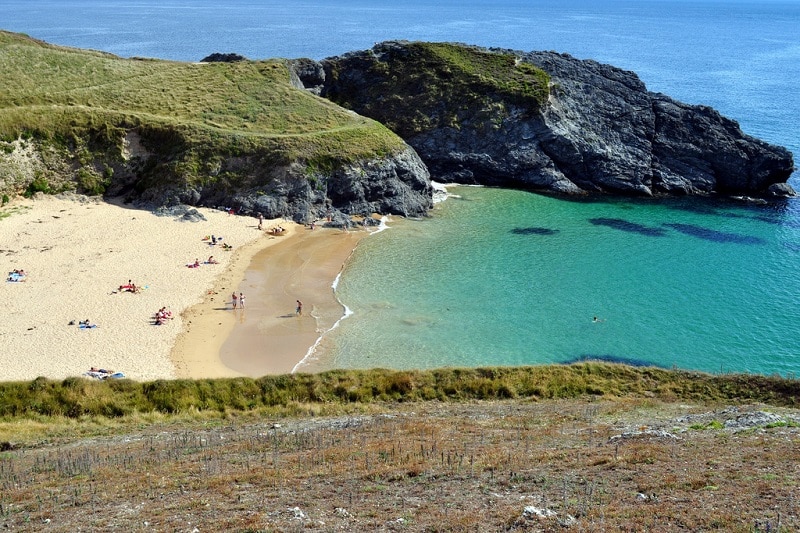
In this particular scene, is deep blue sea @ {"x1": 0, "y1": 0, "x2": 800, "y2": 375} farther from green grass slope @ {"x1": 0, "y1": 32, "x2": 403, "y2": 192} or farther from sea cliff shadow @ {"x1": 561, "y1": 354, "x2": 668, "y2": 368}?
green grass slope @ {"x1": 0, "y1": 32, "x2": 403, "y2": 192}

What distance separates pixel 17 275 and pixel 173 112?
29.3 m

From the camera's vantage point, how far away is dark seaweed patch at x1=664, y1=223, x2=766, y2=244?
201 ft

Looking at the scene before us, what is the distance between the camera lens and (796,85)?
13250 centimetres

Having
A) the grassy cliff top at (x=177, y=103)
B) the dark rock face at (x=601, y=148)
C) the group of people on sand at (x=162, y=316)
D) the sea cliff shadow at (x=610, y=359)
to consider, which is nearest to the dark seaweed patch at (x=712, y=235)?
the dark rock face at (x=601, y=148)

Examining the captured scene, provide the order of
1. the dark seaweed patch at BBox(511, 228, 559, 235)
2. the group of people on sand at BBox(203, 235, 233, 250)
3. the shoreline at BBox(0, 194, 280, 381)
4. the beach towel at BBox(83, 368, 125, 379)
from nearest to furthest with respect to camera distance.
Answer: the beach towel at BBox(83, 368, 125, 379) → the shoreline at BBox(0, 194, 280, 381) → the group of people on sand at BBox(203, 235, 233, 250) → the dark seaweed patch at BBox(511, 228, 559, 235)

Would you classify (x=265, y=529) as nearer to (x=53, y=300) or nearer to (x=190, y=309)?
(x=190, y=309)

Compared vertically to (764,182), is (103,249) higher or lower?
lower

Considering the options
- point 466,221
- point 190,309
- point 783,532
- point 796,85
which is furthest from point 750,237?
point 796,85

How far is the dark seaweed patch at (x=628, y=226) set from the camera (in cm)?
6326

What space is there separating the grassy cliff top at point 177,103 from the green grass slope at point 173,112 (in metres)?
0.10

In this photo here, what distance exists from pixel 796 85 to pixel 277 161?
11236cm

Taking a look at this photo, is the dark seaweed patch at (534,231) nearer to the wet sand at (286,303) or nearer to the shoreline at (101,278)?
the wet sand at (286,303)

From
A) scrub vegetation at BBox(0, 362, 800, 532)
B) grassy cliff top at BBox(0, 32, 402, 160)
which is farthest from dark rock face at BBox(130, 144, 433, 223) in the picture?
scrub vegetation at BBox(0, 362, 800, 532)

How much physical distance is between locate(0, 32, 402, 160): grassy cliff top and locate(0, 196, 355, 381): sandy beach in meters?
8.91
